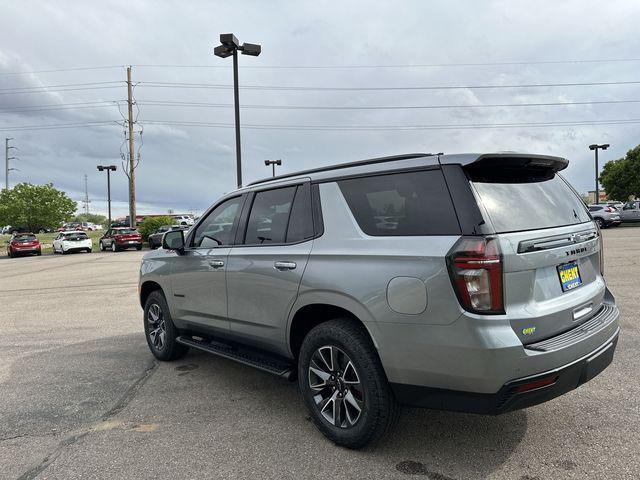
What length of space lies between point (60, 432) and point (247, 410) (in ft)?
4.53

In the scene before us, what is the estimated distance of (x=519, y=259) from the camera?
8.51ft

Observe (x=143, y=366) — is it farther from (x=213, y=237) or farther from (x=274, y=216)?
(x=274, y=216)

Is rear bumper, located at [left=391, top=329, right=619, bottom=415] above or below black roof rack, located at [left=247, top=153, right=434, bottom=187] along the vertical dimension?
below

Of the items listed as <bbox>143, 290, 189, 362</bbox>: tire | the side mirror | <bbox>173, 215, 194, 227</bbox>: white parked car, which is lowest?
<bbox>143, 290, 189, 362</bbox>: tire

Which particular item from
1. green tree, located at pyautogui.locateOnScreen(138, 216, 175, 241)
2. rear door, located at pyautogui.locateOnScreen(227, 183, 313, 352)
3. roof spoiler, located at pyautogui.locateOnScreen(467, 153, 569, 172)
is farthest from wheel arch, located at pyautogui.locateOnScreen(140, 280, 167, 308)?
green tree, located at pyautogui.locateOnScreen(138, 216, 175, 241)

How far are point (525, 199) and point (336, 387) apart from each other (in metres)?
1.73

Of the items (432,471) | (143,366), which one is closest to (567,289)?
(432,471)

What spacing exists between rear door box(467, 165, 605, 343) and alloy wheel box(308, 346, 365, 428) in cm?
109

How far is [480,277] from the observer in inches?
99.0

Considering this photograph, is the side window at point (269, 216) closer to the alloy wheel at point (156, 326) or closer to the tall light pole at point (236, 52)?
the alloy wheel at point (156, 326)

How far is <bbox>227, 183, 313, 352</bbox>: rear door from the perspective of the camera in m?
3.47

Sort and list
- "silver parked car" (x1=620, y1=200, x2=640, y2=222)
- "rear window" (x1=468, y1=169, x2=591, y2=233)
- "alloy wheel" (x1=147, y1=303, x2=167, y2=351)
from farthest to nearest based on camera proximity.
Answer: "silver parked car" (x1=620, y1=200, x2=640, y2=222)
"alloy wheel" (x1=147, y1=303, x2=167, y2=351)
"rear window" (x1=468, y1=169, x2=591, y2=233)

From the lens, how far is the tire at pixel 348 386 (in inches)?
113

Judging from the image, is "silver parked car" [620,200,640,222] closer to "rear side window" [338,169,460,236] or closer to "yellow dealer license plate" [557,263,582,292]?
"yellow dealer license plate" [557,263,582,292]
